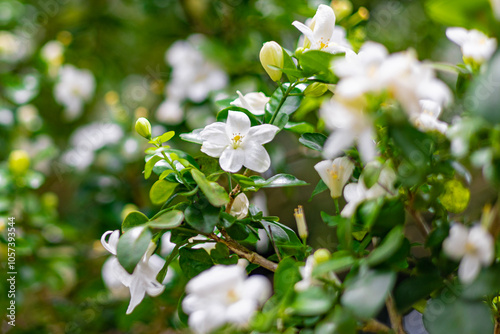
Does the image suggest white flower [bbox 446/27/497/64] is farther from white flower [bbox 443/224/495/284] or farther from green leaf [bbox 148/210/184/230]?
green leaf [bbox 148/210/184/230]

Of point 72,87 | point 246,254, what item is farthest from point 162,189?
point 72,87

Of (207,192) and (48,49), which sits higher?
(207,192)

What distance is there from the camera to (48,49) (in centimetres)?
144

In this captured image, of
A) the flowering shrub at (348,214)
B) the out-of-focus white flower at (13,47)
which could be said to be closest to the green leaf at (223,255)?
the flowering shrub at (348,214)

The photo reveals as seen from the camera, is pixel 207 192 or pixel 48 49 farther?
pixel 48 49

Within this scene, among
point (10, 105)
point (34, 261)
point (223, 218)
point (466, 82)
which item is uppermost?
point (466, 82)

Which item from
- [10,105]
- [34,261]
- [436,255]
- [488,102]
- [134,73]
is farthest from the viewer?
[134,73]

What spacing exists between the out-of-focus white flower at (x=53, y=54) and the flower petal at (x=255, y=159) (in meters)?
1.11

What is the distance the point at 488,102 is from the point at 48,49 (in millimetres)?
1426

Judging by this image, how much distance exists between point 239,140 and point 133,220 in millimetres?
A: 170

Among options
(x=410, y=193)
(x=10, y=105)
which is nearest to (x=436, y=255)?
(x=410, y=193)

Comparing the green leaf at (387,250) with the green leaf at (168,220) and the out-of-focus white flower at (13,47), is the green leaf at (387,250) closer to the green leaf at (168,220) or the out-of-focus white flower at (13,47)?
the green leaf at (168,220)

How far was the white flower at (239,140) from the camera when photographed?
0.55 meters

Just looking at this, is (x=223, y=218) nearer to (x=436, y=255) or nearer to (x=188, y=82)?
Answer: (x=436, y=255)
